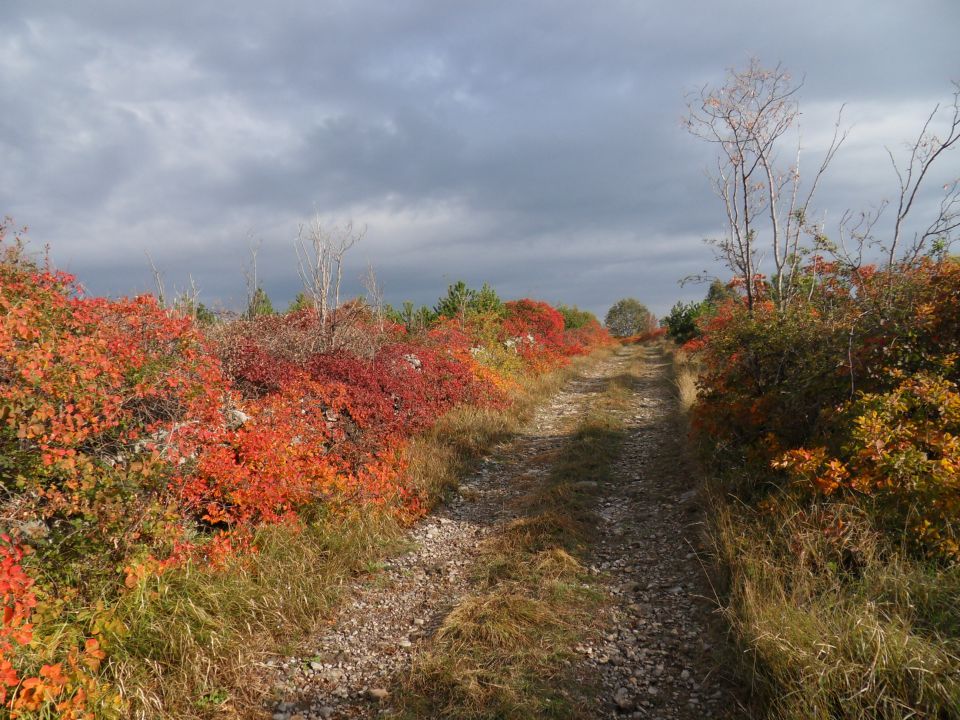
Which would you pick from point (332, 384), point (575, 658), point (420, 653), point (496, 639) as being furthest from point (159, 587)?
point (332, 384)

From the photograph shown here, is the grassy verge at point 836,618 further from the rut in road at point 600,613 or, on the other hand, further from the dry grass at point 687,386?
the dry grass at point 687,386

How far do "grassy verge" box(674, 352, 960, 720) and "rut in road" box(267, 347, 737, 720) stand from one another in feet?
1.26

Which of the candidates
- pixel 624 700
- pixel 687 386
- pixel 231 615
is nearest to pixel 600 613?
pixel 624 700

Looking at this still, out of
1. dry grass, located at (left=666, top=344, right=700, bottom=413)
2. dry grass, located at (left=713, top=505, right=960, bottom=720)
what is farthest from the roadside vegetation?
dry grass, located at (left=666, top=344, right=700, bottom=413)

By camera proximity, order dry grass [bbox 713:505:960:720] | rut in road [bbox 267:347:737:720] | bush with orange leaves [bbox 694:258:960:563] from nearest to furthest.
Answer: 1. dry grass [bbox 713:505:960:720]
2. rut in road [bbox 267:347:737:720]
3. bush with orange leaves [bbox 694:258:960:563]

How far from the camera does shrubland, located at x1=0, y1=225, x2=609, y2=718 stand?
3371mm

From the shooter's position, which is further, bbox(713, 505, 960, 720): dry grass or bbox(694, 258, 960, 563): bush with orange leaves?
bbox(694, 258, 960, 563): bush with orange leaves

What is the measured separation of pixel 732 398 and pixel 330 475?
507 centimetres

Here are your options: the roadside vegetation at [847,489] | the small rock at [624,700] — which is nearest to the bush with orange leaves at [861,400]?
the roadside vegetation at [847,489]

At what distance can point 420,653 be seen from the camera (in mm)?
3904

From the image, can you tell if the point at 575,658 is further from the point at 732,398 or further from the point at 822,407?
the point at 732,398

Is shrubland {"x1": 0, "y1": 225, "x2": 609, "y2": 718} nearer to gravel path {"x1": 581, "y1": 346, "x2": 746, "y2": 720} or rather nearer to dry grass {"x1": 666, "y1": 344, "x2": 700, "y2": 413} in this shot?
gravel path {"x1": 581, "y1": 346, "x2": 746, "y2": 720}

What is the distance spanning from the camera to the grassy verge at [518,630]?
11.0 ft

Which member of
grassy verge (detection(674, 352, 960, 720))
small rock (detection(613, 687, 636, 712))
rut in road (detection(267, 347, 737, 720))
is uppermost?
grassy verge (detection(674, 352, 960, 720))
